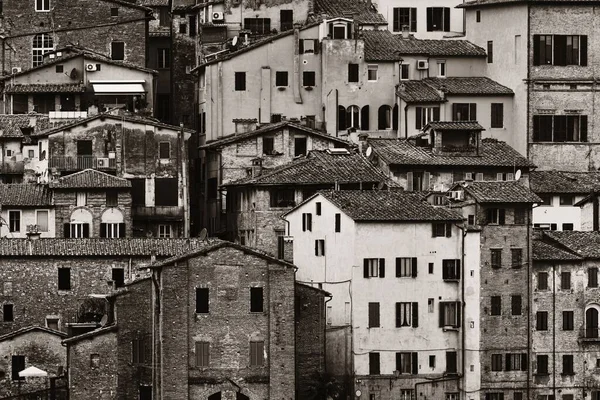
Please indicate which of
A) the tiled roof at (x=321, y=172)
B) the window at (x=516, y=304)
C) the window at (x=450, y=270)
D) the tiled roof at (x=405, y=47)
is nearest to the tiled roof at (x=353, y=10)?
the tiled roof at (x=405, y=47)

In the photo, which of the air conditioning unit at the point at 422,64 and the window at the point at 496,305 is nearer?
the window at the point at 496,305

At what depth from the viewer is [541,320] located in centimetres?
10025

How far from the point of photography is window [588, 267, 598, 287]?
331ft

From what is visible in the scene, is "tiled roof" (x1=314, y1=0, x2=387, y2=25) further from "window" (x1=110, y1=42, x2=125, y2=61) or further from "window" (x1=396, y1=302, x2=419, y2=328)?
"window" (x1=396, y1=302, x2=419, y2=328)

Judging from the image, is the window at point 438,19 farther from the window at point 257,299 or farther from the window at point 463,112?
the window at point 257,299

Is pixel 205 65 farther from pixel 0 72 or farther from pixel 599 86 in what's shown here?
pixel 599 86

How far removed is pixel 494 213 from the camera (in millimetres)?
99875

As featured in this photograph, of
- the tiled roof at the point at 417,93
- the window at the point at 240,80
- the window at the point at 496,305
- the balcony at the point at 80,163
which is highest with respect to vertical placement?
the window at the point at 240,80

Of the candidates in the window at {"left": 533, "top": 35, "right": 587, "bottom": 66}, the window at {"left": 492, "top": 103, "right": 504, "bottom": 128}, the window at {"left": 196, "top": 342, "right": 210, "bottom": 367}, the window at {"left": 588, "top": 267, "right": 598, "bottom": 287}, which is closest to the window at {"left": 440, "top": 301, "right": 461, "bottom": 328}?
the window at {"left": 588, "top": 267, "right": 598, "bottom": 287}

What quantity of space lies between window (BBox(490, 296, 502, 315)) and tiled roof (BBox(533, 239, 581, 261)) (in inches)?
83.6

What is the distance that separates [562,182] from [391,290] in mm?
15031

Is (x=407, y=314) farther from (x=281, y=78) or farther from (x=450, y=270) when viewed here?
(x=281, y=78)

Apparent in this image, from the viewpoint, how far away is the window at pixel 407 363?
98750 mm

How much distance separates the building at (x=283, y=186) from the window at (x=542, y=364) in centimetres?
954
